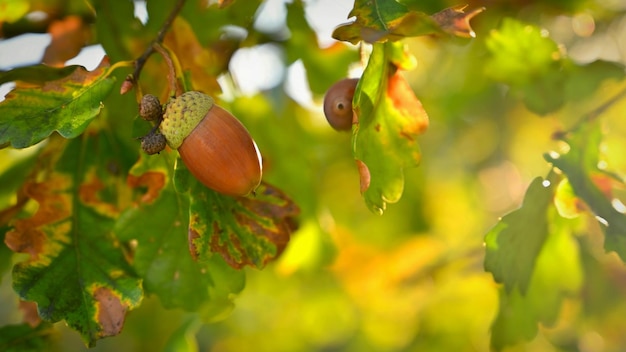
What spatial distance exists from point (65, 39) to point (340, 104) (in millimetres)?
589

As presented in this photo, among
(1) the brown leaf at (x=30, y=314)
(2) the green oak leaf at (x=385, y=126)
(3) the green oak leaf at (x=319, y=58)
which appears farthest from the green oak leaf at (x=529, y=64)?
(1) the brown leaf at (x=30, y=314)

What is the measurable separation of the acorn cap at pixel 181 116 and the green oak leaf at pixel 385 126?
0.20m

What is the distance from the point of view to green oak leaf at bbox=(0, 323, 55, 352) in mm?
1258

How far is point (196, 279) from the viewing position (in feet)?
3.99

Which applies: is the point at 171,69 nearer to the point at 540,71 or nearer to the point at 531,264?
the point at 531,264

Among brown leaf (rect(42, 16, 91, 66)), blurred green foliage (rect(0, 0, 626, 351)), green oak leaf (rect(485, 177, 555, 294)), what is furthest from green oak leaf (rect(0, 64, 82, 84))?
green oak leaf (rect(485, 177, 555, 294))

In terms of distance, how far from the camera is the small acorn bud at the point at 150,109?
3.28 feet

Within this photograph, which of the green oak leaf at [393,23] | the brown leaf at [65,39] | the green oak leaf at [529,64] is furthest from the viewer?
the green oak leaf at [529,64]

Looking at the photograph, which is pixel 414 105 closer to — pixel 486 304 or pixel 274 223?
pixel 274 223

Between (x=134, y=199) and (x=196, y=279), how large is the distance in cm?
19

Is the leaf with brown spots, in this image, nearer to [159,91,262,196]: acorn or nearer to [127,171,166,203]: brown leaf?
[159,91,262,196]: acorn

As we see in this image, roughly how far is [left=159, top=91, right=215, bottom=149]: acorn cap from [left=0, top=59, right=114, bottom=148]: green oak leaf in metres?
0.09

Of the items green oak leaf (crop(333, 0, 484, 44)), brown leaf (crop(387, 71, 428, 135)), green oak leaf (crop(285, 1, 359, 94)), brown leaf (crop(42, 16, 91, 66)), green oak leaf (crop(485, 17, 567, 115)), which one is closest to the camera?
green oak leaf (crop(333, 0, 484, 44))

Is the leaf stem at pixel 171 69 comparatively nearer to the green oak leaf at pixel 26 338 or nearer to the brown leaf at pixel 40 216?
the brown leaf at pixel 40 216
